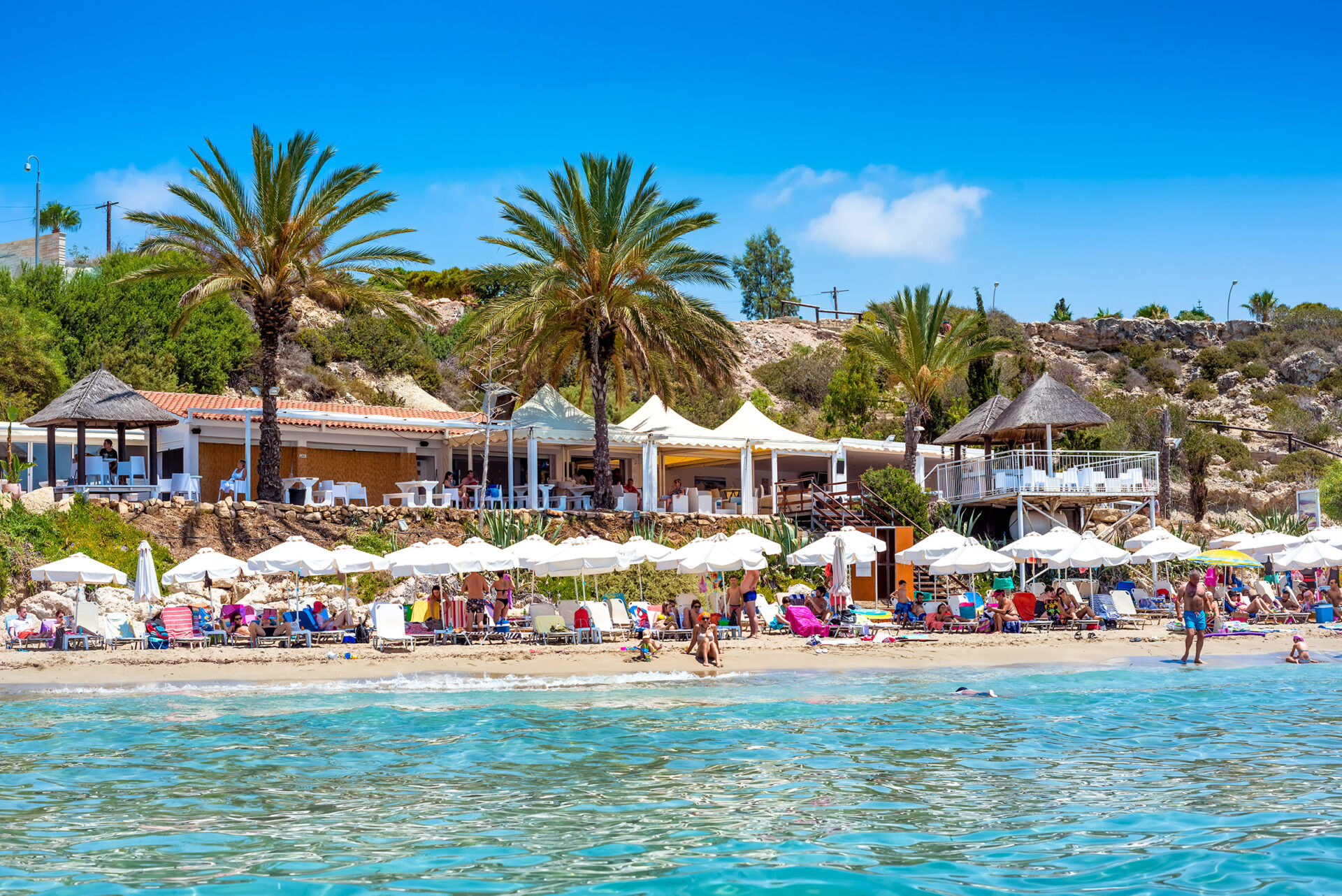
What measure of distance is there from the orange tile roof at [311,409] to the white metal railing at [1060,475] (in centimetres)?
1390

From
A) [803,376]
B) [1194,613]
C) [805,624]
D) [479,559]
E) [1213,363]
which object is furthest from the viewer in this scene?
[1213,363]

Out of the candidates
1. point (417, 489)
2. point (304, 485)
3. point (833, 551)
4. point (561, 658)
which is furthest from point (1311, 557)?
point (304, 485)

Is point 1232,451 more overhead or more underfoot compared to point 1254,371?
more underfoot

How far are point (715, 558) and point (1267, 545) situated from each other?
1356 cm

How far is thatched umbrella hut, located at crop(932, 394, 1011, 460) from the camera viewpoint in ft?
103

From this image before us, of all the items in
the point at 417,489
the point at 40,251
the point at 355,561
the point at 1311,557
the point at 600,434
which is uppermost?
the point at 40,251

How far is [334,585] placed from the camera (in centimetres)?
2339

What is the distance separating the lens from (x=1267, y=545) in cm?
2505

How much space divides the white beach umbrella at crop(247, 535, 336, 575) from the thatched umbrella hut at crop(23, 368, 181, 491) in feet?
24.6

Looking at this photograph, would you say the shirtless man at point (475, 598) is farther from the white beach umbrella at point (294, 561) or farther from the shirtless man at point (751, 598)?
the shirtless man at point (751, 598)

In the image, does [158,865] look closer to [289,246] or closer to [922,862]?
[922,862]

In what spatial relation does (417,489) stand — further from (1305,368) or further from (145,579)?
(1305,368)

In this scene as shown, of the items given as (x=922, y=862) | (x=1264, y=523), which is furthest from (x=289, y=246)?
(x=1264, y=523)

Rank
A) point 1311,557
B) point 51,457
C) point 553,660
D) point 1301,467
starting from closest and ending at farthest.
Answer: point 553,660 → point 1311,557 → point 51,457 → point 1301,467
